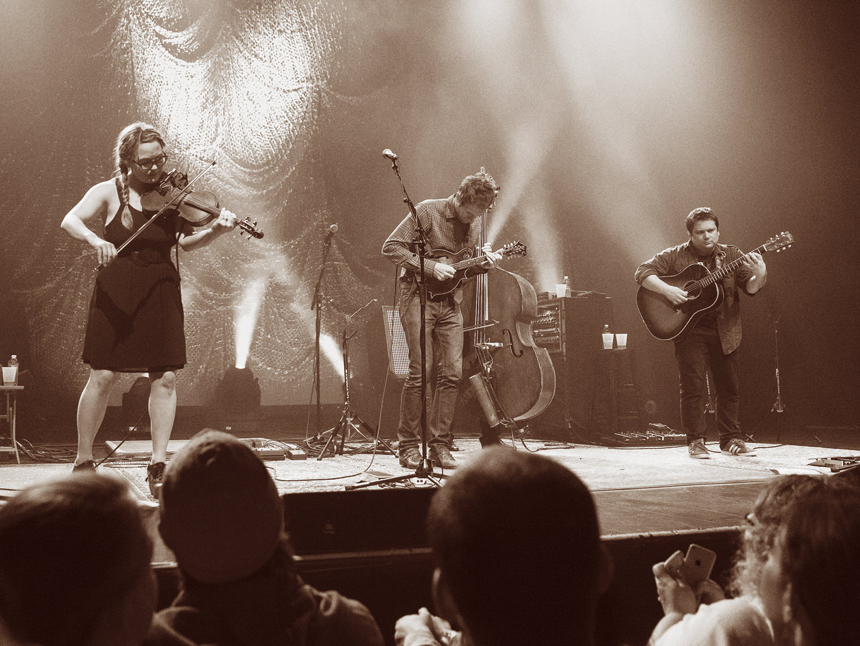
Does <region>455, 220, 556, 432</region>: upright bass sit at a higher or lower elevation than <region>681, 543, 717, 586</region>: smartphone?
higher

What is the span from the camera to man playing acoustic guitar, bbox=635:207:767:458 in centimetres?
579

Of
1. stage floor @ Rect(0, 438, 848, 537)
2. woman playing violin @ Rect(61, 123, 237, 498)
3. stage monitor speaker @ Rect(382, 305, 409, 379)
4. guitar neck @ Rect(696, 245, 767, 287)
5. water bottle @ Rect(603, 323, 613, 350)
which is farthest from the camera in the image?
water bottle @ Rect(603, 323, 613, 350)

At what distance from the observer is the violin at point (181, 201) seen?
374 centimetres

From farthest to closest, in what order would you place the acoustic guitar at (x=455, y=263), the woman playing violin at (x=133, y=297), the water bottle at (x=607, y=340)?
the water bottle at (x=607, y=340), the acoustic guitar at (x=455, y=263), the woman playing violin at (x=133, y=297)

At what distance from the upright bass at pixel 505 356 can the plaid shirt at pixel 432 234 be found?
0.39 metres

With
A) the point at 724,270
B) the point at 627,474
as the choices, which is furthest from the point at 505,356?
the point at 724,270

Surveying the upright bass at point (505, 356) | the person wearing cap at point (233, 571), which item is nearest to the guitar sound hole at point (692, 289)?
the upright bass at point (505, 356)

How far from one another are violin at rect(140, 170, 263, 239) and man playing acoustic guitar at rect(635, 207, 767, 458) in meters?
3.61

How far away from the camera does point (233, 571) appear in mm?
1174

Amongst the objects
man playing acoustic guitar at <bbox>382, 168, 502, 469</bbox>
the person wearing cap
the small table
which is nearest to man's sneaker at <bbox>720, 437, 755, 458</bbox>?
man playing acoustic guitar at <bbox>382, 168, 502, 469</bbox>

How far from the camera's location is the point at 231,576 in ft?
3.86

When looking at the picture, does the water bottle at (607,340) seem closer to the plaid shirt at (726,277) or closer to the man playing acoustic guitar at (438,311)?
the plaid shirt at (726,277)

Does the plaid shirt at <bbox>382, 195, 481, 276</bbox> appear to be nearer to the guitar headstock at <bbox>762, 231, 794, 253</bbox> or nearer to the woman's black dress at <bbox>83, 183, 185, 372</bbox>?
the woman's black dress at <bbox>83, 183, 185, 372</bbox>

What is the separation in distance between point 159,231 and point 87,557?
298cm
